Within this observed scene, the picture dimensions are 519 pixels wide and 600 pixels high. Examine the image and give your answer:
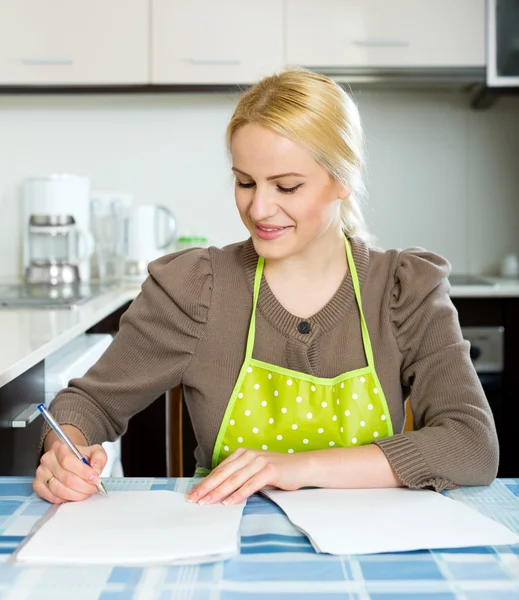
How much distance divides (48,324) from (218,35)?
1360 mm

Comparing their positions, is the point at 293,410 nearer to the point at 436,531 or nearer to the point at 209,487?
the point at 209,487

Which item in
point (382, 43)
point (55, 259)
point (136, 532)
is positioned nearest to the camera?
point (136, 532)

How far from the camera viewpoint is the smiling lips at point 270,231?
124cm

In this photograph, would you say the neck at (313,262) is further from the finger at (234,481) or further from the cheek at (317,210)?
the finger at (234,481)

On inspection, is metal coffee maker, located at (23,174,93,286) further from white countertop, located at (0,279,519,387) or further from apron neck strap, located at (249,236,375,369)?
apron neck strap, located at (249,236,375,369)

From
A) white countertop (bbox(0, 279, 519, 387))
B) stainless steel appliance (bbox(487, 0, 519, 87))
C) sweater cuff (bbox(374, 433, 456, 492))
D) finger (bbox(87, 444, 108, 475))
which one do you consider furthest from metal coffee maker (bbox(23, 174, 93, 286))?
sweater cuff (bbox(374, 433, 456, 492))

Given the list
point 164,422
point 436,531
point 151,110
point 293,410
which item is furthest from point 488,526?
point 151,110

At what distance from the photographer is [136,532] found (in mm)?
846

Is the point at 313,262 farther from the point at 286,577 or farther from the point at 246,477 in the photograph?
the point at 286,577

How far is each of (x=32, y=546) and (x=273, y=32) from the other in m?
2.28

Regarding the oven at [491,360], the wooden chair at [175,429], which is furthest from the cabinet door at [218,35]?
the wooden chair at [175,429]

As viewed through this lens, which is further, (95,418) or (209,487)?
(95,418)

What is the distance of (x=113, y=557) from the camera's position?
774 mm

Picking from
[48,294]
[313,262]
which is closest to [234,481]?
[313,262]
